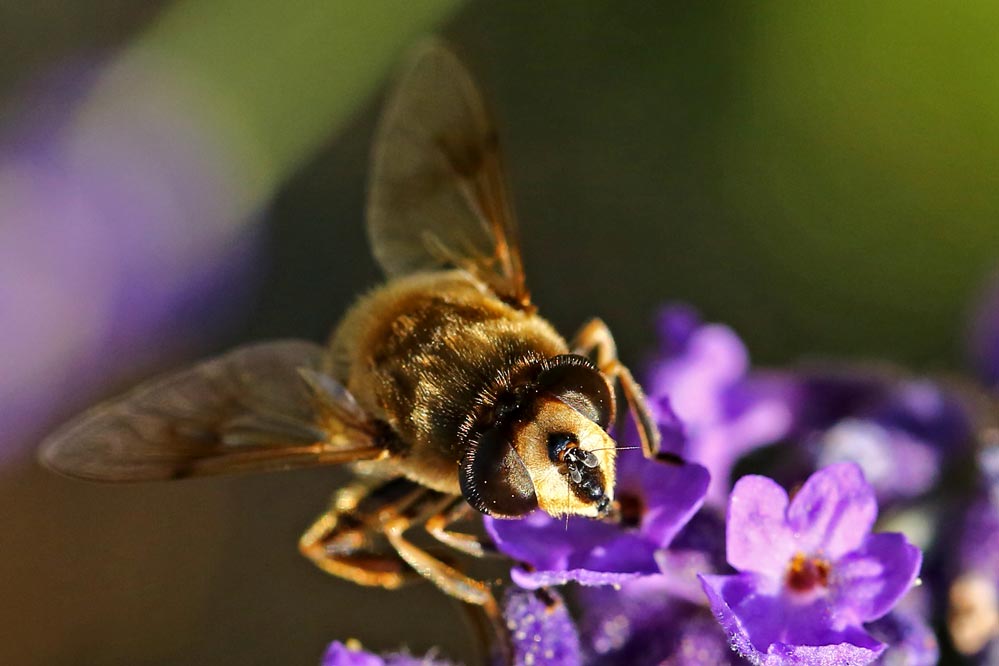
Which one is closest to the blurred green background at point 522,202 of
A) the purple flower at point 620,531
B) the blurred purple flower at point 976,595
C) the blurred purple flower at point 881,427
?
the blurred purple flower at point 881,427

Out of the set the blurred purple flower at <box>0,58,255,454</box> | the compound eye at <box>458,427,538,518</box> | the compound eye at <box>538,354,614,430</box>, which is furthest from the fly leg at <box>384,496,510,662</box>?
the blurred purple flower at <box>0,58,255,454</box>

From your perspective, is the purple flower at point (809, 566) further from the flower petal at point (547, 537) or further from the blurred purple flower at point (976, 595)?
the blurred purple flower at point (976, 595)

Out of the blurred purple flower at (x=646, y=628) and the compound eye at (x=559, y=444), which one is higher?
the compound eye at (x=559, y=444)

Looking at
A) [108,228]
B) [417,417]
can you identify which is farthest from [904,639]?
[108,228]

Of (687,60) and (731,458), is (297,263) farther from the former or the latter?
(731,458)

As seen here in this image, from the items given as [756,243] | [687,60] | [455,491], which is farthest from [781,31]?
[455,491]

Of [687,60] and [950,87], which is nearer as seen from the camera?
[950,87]

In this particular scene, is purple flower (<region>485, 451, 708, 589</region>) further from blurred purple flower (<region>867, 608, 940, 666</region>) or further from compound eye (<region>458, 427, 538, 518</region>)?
blurred purple flower (<region>867, 608, 940, 666</region>)
